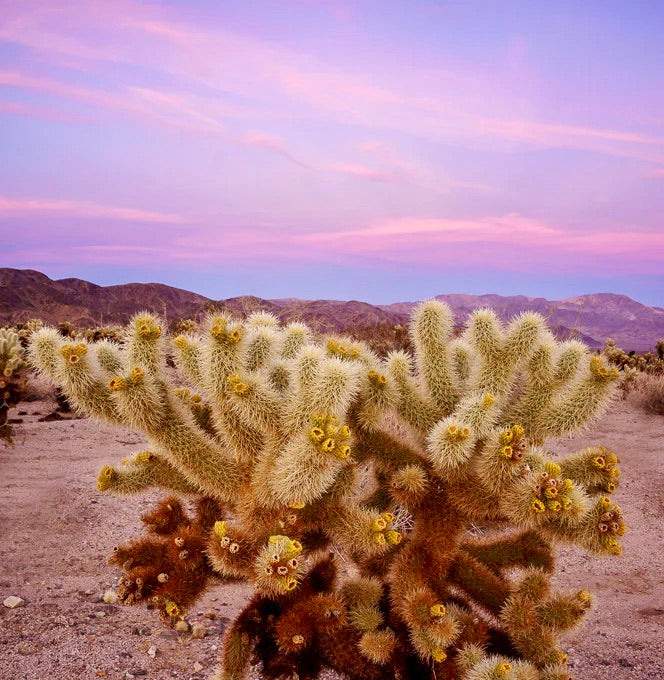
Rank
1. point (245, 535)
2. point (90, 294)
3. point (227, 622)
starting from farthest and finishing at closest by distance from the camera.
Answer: point (90, 294), point (227, 622), point (245, 535)

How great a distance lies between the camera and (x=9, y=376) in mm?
6746

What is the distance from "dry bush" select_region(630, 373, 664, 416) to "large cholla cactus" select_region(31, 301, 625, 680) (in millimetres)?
10170

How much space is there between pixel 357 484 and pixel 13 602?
2.88m

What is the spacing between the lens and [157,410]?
9.00ft

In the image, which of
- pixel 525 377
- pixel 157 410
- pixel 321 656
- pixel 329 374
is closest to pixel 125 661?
pixel 321 656

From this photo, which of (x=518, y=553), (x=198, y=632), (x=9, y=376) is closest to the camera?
(x=518, y=553)

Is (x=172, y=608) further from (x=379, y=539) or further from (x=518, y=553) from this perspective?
(x=518, y=553)

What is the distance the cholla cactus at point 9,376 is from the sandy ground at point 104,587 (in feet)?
2.33

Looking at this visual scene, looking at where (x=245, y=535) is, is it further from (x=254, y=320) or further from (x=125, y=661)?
(x=125, y=661)

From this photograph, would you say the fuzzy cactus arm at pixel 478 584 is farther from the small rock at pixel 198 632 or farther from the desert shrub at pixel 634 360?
the desert shrub at pixel 634 360

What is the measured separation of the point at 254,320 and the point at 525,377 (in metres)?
1.48

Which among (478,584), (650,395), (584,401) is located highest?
(584,401)

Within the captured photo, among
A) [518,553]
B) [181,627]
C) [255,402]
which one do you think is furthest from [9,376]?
[518,553]

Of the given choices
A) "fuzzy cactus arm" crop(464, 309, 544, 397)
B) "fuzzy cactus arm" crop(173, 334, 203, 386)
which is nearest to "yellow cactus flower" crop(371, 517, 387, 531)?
"fuzzy cactus arm" crop(464, 309, 544, 397)
